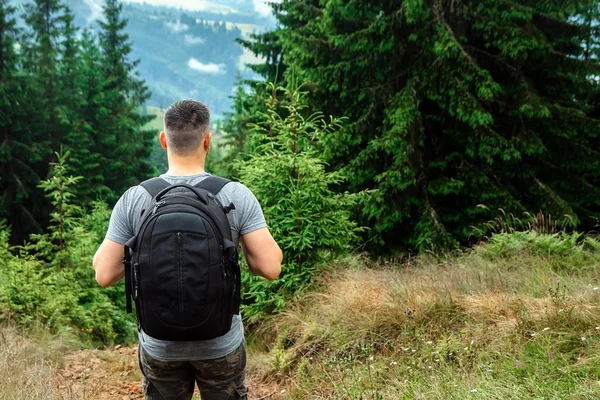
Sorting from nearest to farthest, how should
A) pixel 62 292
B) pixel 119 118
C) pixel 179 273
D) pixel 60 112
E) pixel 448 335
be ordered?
pixel 179 273
pixel 448 335
pixel 62 292
pixel 60 112
pixel 119 118

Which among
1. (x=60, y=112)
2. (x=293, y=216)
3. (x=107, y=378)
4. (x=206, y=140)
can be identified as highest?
(x=206, y=140)

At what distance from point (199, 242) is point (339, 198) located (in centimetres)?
483

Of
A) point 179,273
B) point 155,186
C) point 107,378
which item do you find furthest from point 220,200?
point 107,378

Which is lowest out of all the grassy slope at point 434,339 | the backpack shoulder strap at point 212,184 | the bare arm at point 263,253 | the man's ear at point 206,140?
the grassy slope at point 434,339

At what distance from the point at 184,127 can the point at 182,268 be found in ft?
2.24

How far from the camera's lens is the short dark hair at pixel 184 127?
2189 millimetres

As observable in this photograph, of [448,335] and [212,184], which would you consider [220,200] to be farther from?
[448,335]

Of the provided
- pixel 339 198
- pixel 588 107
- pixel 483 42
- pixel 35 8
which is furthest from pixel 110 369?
pixel 35 8

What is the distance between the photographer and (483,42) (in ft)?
35.3

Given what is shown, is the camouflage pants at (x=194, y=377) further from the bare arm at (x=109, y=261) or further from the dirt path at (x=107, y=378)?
the dirt path at (x=107, y=378)

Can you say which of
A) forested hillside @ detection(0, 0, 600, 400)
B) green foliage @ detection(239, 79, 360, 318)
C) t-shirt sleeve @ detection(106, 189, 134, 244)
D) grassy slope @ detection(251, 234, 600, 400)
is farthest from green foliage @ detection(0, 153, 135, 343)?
t-shirt sleeve @ detection(106, 189, 134, 244)

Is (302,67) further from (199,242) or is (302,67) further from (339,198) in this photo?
(199,242)

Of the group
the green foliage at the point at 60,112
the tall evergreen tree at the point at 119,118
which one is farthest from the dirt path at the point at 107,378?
the tall evergreen tree at the point at 119,118

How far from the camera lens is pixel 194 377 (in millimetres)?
2369
